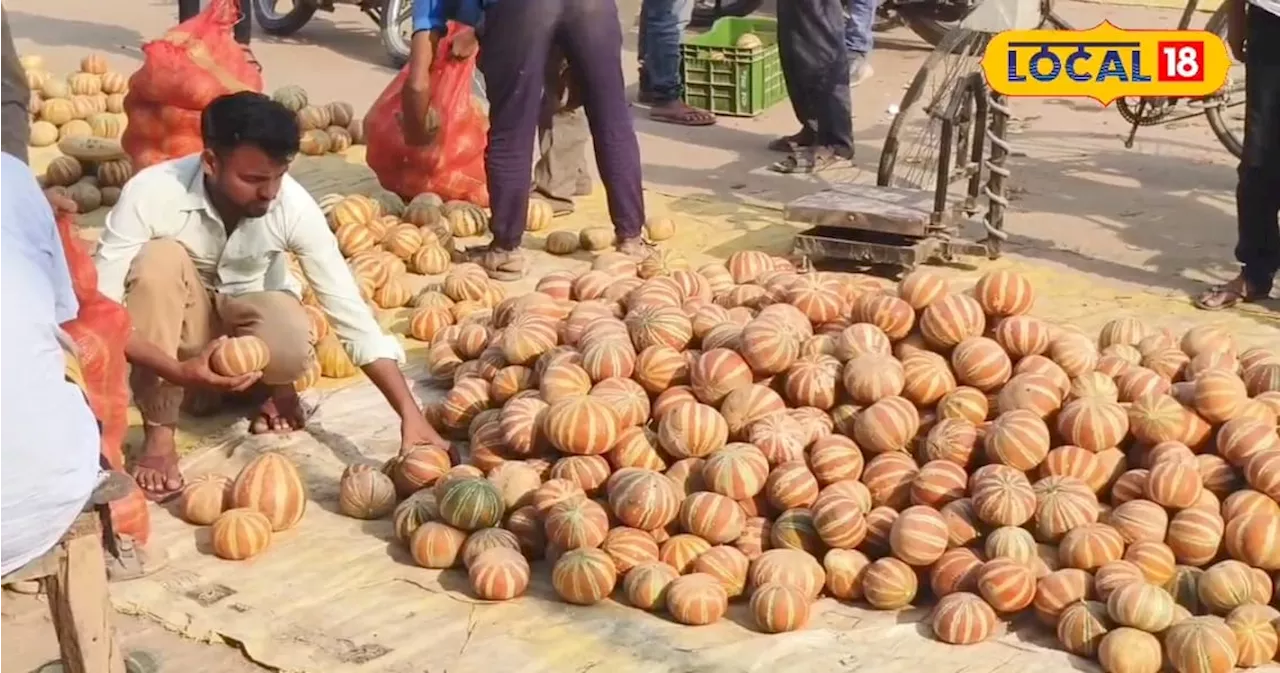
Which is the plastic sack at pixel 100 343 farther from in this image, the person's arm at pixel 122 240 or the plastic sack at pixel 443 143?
the plastic sack at pixel 443 143

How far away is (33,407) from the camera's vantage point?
2523mm

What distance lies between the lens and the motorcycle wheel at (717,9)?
1094cm

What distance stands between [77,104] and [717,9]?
4.88 meters

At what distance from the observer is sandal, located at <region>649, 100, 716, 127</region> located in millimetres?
8922

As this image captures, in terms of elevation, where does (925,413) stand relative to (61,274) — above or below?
below

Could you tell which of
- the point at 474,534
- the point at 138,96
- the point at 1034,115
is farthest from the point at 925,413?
the point at 1034,115

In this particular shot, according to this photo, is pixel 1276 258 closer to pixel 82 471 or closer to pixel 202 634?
Answer: pixel 202 634

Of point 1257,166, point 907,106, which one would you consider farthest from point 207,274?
point 1257,166

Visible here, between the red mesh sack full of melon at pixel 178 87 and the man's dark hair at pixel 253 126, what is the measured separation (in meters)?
2.69

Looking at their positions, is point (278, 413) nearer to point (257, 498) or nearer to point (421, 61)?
point (257, 498)

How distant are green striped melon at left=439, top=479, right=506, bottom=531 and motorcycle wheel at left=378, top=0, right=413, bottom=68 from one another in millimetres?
6817

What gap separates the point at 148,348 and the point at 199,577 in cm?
62

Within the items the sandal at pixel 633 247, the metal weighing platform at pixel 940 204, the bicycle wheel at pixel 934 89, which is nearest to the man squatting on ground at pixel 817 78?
the bicycle wheel at pixel 934 89

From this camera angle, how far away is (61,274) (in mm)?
2836
